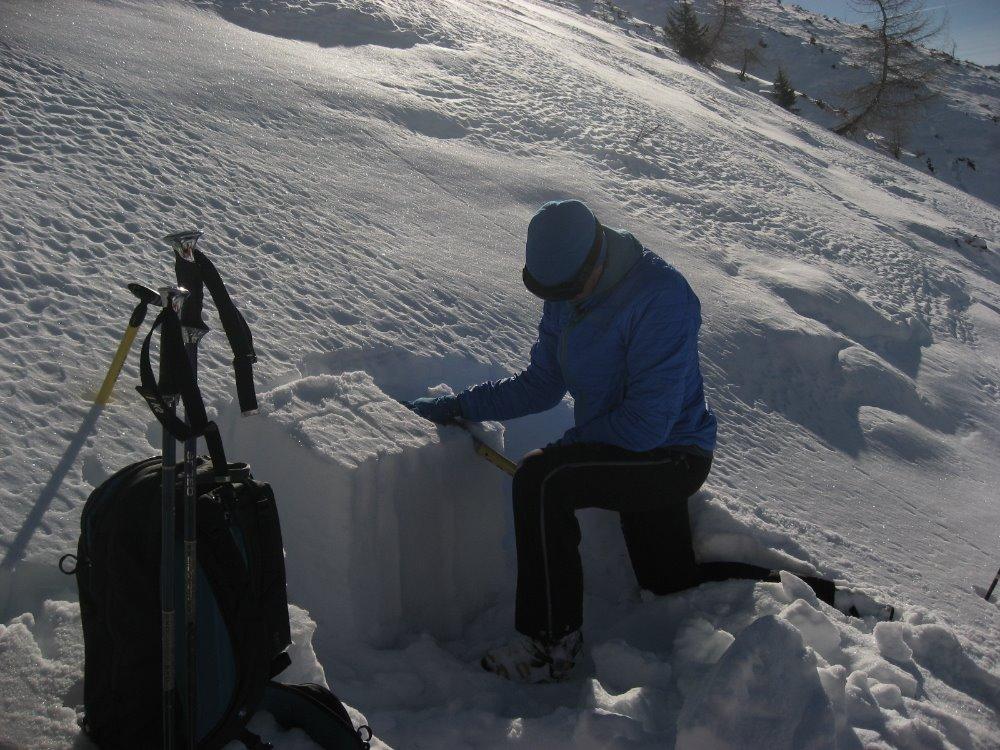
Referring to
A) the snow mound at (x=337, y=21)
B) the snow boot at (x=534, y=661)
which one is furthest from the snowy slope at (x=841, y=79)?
the snow boot at (x=534, y=661)

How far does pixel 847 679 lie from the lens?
2312mm

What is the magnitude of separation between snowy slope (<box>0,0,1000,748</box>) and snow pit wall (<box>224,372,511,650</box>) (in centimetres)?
1

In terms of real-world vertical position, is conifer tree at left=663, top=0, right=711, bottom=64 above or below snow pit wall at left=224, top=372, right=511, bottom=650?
above

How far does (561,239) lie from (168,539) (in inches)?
52.8

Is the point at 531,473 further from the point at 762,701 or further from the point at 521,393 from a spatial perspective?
the point at 762,701

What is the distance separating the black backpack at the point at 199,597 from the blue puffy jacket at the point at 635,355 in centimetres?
115

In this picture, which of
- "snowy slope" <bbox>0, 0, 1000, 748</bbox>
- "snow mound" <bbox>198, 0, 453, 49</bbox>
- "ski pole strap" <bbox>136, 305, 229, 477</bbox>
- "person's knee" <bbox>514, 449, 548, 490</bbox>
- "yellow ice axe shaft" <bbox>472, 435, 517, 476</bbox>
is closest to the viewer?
"ski pole strap" <bbox>136, 305, 229, 477</bbox>

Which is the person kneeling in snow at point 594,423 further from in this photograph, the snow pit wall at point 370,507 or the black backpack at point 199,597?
the black backpack at point 199,597

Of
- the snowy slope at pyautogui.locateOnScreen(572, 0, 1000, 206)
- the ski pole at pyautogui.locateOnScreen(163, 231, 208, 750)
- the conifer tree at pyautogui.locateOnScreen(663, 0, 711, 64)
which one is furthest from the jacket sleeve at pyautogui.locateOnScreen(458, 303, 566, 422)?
the snowy slope at pyautogui.locateOnScreen(572, 0, 1000, 206)

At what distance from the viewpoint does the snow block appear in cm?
192

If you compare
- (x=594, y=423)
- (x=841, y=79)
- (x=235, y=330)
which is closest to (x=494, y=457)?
(x=594, y=423)

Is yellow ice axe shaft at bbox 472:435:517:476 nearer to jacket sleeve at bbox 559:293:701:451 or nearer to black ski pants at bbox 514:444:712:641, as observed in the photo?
black ski pants at bbox 514:444:712:641

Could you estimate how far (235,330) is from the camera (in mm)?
1695

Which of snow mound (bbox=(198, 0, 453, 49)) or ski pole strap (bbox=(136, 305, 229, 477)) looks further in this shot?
snow mound (bbox=(198, 0, 453, 49))
